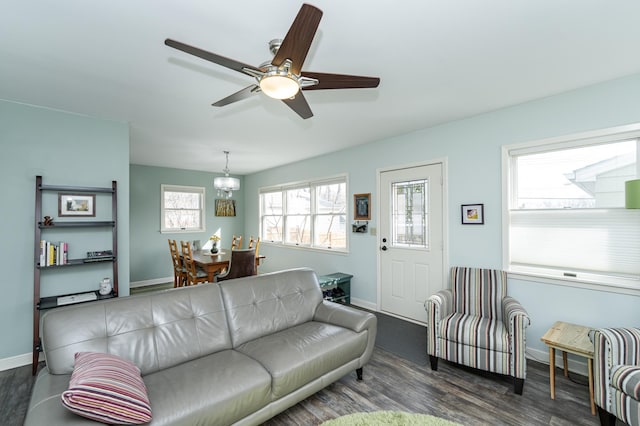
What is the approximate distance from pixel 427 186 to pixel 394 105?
1.28 metres

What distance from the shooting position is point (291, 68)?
160 centimetres

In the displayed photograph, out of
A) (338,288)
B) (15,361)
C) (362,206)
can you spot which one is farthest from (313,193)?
(15,361)

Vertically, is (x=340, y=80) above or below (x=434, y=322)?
above

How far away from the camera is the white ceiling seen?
167cm

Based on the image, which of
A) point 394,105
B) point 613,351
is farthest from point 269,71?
point 613,351

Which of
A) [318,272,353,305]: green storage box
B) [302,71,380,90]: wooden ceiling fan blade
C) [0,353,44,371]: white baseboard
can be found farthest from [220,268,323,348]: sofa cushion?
[0,353,44,371]: white baseboard

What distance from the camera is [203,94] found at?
2.79 meters

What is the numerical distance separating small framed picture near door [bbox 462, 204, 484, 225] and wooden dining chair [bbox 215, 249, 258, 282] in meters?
2.96

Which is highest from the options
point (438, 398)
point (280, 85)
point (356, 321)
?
point (280, 85)

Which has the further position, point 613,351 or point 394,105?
point 394,105

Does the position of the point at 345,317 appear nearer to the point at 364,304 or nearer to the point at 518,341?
the point at 518,341

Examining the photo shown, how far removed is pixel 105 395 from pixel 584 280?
363cm

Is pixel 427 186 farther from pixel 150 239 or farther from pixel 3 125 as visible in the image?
pixel 150 239

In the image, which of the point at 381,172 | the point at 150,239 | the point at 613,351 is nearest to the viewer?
the point at 613,351
